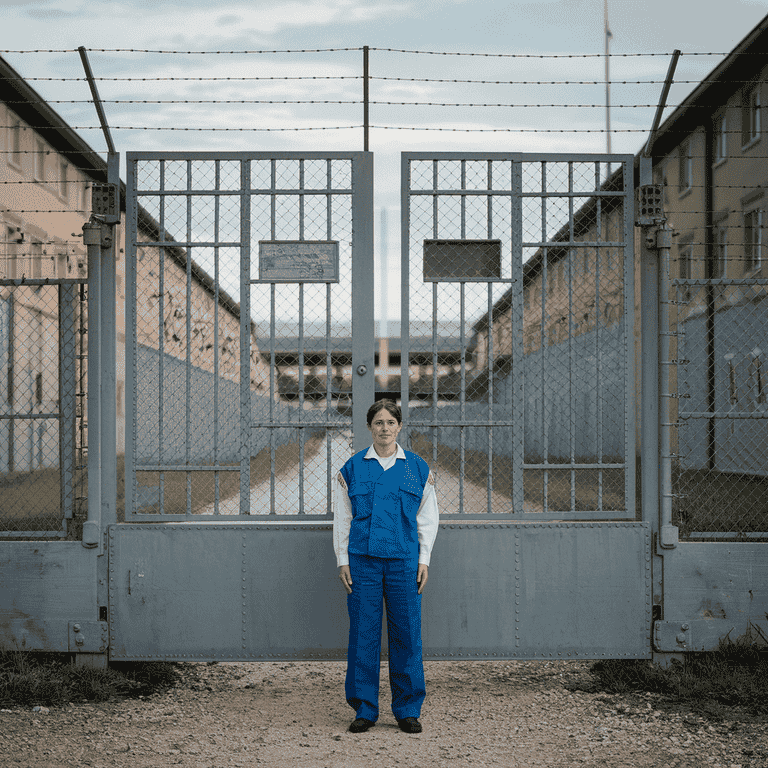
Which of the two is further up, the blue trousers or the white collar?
the white collar

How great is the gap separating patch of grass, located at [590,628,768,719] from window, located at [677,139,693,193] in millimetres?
17200

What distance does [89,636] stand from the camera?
5570 millimetres

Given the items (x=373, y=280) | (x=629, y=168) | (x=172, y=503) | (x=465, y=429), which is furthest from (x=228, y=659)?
(x=172, y=503)

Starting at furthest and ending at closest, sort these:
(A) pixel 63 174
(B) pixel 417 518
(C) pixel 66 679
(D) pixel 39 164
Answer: (A) pixel 63 174, (D) pixel 39 164, (C) pixel 66 679, (B) pixel 417 518

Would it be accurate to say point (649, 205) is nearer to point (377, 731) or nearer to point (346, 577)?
point (346, 577)

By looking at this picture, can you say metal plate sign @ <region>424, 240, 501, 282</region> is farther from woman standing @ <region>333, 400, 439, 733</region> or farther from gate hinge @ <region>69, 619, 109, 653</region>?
gate hinge @ <region>69, 619, 109, 653</region>

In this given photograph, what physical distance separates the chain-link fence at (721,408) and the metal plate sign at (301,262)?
2.34 metres

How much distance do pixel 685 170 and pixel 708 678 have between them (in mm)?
18775

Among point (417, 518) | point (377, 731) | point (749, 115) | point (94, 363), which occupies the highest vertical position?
point (749, 115)

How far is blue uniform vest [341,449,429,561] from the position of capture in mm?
4668

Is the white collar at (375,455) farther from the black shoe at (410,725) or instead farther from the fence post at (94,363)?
the fence post at (94,363)

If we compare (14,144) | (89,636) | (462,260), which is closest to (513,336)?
(462,260)

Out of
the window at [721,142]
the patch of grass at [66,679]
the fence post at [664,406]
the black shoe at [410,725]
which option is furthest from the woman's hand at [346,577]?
the window at [721,142]

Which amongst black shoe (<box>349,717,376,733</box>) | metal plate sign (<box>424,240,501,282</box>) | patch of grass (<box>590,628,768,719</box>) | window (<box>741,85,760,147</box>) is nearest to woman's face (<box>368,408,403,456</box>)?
metal plate sign (<box>424,240,501,282</box>)
